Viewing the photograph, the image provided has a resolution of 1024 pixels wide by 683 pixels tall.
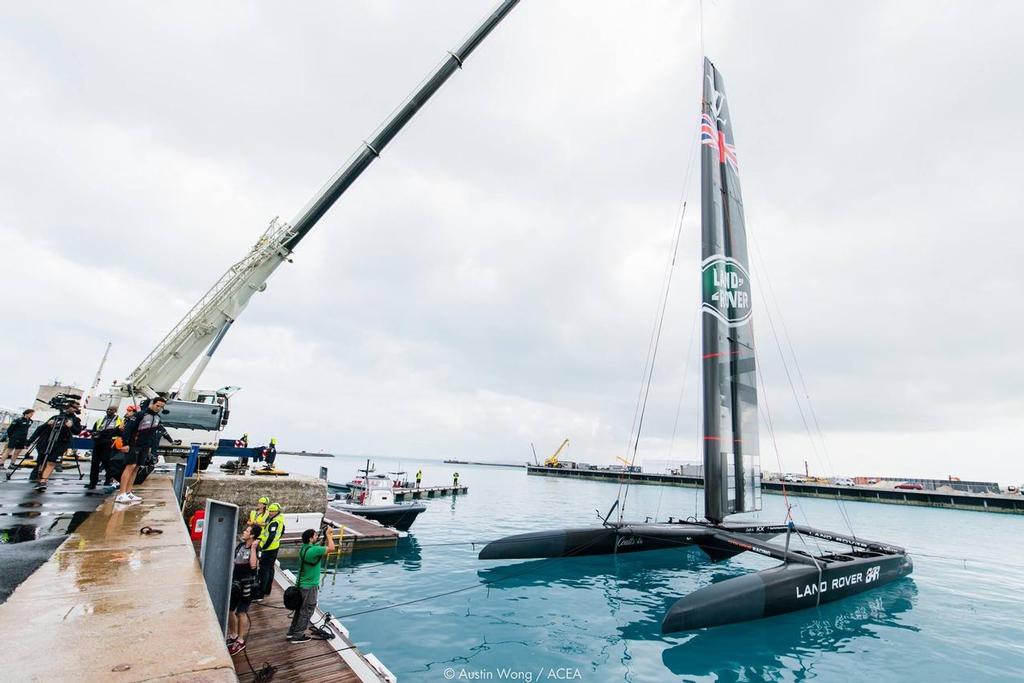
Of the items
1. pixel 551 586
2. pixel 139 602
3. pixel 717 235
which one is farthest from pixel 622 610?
pixel 717 235

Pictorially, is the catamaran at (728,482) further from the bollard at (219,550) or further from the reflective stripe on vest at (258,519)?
the bollard at (219,550)

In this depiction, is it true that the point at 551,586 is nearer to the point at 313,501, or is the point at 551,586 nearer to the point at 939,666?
the point at 313,501

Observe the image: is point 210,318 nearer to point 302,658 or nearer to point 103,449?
point 103,449

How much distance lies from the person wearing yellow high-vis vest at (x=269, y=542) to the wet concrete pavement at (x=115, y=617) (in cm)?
154

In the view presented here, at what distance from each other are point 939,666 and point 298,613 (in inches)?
525

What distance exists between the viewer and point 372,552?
17484mm

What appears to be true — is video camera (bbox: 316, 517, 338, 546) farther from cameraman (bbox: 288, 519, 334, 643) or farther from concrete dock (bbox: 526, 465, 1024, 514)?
concrete dock (bbox: 526, 465, 1024, 514)

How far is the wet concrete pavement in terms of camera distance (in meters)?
2.43

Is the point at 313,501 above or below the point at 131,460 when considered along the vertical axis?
below

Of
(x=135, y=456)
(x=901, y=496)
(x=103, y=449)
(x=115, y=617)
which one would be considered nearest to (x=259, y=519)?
(x=135, y=456)

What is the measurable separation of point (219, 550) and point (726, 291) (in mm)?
17094

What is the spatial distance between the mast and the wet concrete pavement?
15.0 m

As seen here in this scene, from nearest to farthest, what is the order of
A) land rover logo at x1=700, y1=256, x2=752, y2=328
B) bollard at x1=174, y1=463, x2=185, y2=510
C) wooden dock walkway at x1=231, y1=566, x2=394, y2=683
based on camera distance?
1. wooden dock walkway at x1=231, y1=566, x2=394, y2=683
2. bollard at x1=174, y1=463, x2=185, y2=510
3. land rover logo at x1=700, y1=256, x2=752, y2=328

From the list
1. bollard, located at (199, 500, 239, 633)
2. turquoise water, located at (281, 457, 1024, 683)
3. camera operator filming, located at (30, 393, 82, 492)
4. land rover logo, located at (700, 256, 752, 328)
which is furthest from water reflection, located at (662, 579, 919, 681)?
camera operator filming, located at (30, 393, 82, 492)
